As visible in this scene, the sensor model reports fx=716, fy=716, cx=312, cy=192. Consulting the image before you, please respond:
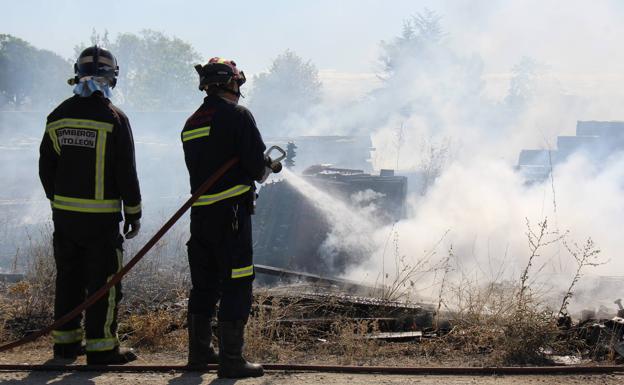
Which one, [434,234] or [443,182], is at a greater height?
[443,182]

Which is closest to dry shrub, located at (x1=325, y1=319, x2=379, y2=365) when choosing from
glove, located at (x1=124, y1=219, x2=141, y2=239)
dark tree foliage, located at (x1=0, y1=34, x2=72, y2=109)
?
glove, located at (x1=124, y1=219, x2=141, y2=239)

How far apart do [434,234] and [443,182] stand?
A: 5.44 meters

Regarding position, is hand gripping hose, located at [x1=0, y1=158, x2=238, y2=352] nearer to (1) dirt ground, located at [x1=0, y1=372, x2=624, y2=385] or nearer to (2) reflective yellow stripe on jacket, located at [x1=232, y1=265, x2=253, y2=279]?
(1) dirt ground, located at [x1=0, y1=372, x2=624, y2=385]

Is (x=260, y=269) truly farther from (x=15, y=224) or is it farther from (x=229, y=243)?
(x=15, y=224)

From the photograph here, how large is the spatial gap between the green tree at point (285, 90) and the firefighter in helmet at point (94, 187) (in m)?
46.9

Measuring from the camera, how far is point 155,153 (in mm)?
26062

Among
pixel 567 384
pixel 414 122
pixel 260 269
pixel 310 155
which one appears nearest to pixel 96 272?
pixel 567 384

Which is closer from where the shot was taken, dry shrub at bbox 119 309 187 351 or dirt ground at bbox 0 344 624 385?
dirt ground at bbox 0 344 624 385

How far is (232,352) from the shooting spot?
4.38 meters

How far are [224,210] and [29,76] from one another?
3950 centimetres

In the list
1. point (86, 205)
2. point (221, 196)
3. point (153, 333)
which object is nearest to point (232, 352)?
point (221, 196)

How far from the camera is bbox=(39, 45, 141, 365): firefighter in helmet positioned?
4.55 meters

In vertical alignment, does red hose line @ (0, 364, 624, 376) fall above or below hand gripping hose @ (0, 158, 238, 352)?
below

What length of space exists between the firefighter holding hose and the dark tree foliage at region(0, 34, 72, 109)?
36.8 m
